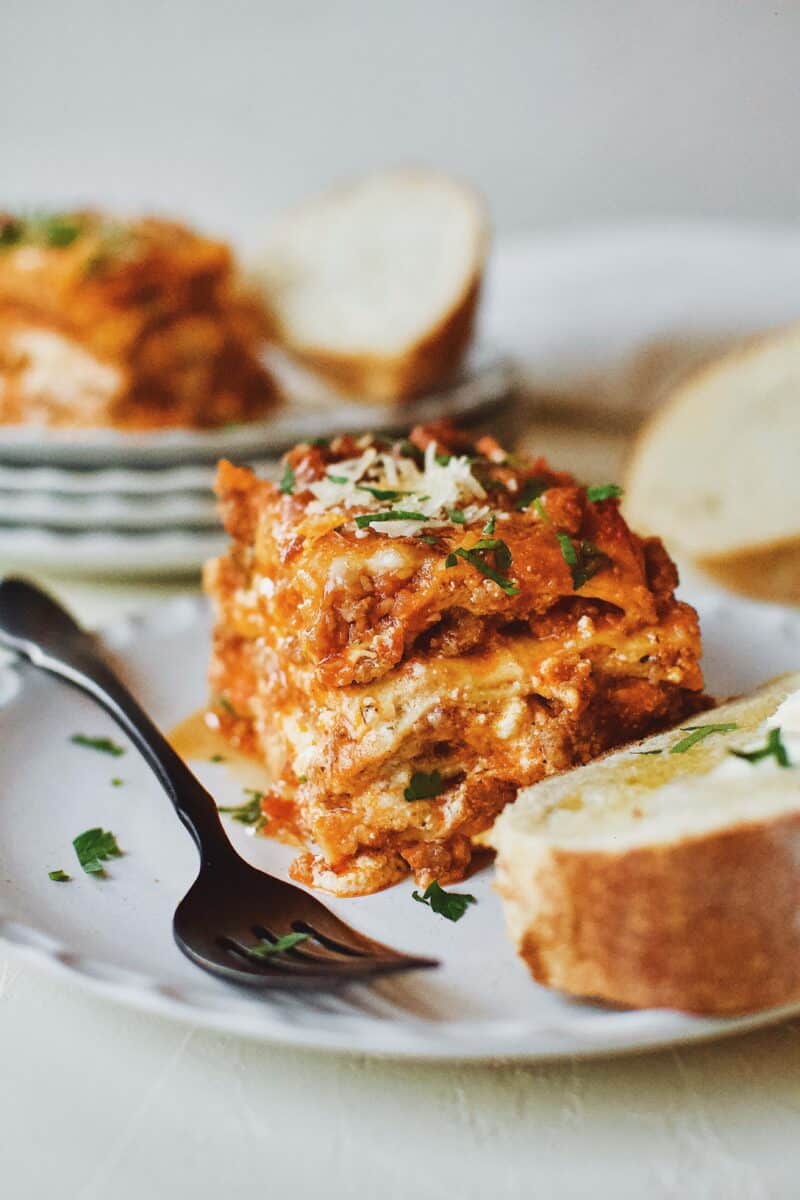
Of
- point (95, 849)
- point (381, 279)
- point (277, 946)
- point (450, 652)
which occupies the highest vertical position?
point (450, 652)

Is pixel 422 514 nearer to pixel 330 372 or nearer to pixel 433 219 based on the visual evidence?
pixel 330 372

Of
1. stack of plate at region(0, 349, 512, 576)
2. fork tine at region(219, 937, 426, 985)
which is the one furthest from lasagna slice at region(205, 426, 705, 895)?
stack of plate at region(0, 349, 512, 576)

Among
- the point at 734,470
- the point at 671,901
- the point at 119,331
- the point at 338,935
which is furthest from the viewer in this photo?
the point at 119,331

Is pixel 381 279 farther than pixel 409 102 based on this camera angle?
No

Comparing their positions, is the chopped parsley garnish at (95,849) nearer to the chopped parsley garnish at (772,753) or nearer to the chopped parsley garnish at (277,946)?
the chopped parsley garnish at (277,946)

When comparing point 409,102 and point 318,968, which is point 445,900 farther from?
point 409,102

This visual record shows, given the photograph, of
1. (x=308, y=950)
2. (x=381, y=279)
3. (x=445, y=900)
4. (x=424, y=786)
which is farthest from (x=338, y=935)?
(x=381, y=279)
